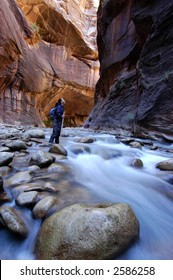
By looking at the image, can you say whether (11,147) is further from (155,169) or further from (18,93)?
(18,93)

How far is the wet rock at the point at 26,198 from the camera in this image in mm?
1758

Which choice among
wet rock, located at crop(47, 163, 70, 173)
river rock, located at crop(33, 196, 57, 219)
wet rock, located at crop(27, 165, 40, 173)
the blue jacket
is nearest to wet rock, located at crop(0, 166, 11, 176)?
wet rock, located at crop(27, 165, 40, 173)

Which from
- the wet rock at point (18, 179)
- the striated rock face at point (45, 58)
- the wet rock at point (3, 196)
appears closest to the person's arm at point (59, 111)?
the wet rock at point (18, 179)

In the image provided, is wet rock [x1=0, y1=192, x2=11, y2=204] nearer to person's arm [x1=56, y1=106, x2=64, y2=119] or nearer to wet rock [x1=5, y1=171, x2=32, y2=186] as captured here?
wet rock [x1=5, y1=171, x2=32, y2=186]

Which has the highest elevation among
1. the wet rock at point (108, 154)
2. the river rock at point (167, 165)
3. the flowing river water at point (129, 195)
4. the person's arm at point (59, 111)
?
the person's arm at point (59, 111)

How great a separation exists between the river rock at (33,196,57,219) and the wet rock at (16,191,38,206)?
85mm

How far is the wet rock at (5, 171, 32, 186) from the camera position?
2.13m

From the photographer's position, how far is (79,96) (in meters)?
25.8

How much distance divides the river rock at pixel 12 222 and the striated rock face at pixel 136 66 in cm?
528

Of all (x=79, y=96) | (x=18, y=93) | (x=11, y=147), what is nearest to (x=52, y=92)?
(x=79, y=96)

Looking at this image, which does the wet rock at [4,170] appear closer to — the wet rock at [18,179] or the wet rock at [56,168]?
the wet rock at [18,179]

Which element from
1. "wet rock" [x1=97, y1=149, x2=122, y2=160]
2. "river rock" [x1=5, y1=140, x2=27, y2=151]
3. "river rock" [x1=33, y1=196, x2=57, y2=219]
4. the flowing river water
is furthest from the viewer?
"wet rock" [x1=97, y1=149, x2=122, y2=160]

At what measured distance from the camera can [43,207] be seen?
5.53 feet

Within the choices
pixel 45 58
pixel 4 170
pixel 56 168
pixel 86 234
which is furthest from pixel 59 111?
pixel 45 58
